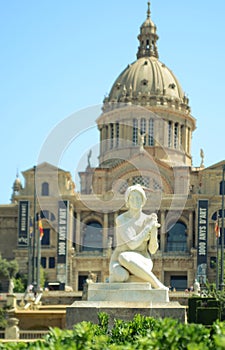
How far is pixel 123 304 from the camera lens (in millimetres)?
23094

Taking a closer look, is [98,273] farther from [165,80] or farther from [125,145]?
[165,80]

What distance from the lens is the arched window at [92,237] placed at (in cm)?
9575

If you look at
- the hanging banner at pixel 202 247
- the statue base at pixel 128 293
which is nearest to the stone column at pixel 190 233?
the hanging banner at pixel 202 247

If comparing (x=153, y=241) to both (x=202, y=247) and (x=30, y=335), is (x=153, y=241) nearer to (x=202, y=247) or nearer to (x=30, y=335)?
(x=30, y=335)

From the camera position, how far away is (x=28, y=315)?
4425 cm

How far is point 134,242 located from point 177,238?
73.4 metres

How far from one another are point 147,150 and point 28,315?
2329 inches

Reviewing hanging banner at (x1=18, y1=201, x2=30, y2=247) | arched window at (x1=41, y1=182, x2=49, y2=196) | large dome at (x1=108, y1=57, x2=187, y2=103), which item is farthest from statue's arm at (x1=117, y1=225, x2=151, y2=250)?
large dome at (x1=108, y1=57, x2=187, y2=103)

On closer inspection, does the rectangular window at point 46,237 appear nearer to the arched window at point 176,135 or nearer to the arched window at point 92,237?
the arched window at point 92,237

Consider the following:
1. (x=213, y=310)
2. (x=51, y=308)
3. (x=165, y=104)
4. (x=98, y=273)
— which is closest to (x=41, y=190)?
(x=98, y=273)

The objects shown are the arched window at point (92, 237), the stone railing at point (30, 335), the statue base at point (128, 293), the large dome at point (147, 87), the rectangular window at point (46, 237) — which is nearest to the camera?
the statue base at point (128, 293)

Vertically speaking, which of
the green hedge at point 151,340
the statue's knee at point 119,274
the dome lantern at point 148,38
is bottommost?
the green hedge at point 151,340

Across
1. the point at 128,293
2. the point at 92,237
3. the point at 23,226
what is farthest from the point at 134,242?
the point at 92,237

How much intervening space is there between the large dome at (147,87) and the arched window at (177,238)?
14.3 metres
